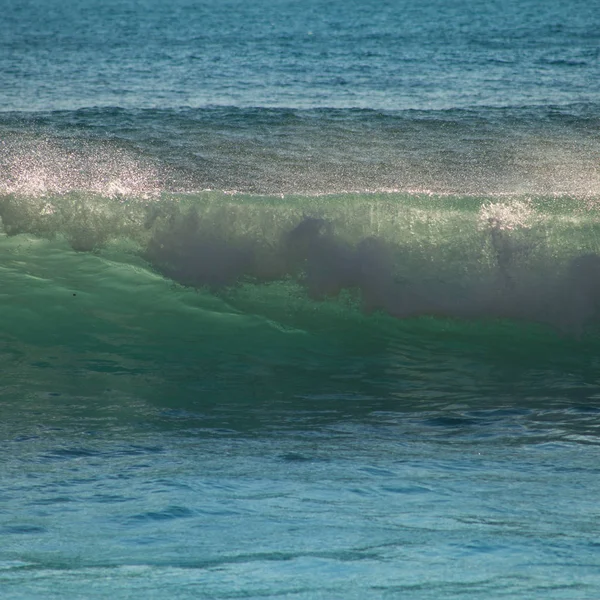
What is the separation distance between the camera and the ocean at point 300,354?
370cm

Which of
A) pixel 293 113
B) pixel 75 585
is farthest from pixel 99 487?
pixel 293 113

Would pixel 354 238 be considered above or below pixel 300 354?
above

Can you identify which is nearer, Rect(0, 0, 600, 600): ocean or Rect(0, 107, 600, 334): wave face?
Rect(0, 0, 600, 600): ocean

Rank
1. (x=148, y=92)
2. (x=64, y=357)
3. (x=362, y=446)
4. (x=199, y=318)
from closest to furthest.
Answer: (x=362, y=446), (x=64, y=357), (x=199, y=318), (x=148, y=92)

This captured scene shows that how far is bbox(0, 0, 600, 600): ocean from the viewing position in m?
3.70

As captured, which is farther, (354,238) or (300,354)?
(354,238)

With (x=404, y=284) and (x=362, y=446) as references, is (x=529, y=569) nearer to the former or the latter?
(x=362, y=446)

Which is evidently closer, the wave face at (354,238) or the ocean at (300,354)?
the ocean at (300,354)

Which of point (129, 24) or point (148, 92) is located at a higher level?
point (129, 24)

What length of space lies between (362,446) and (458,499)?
33.3 inches

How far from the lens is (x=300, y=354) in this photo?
687 cm

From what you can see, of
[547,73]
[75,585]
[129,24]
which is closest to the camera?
[75,585]

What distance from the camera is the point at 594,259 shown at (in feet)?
24.6

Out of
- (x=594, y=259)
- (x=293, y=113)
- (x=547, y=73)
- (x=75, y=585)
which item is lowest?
(x=75, y=585)
